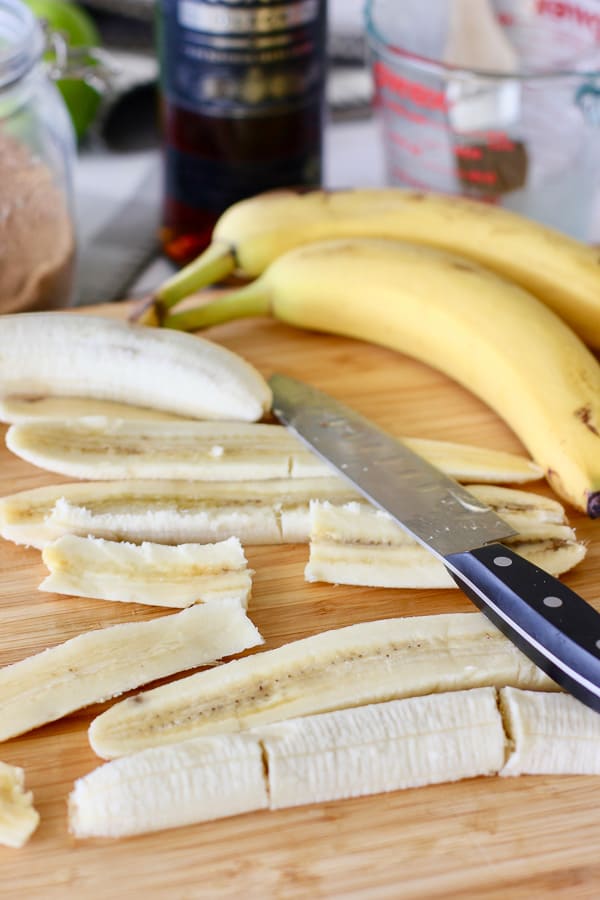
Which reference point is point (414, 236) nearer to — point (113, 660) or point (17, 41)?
point (17, 41)

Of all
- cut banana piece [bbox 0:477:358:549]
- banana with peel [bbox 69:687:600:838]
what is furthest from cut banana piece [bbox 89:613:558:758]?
cut banana piece [bbox 0:477:358:549]

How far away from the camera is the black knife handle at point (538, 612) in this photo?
38.6 inches

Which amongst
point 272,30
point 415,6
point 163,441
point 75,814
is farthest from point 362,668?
point 415,6

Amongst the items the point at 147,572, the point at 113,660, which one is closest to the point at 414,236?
the point at 147,572

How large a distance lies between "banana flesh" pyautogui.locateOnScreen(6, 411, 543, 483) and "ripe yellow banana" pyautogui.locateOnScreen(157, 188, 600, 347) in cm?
30

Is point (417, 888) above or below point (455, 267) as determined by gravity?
below

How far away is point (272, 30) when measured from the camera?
1670mm

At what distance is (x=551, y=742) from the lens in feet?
3.23

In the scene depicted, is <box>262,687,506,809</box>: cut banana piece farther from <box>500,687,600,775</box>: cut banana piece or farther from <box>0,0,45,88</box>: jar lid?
<box>0,0,45,88</box>: jar lid

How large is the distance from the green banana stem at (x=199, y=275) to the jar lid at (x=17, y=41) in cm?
36

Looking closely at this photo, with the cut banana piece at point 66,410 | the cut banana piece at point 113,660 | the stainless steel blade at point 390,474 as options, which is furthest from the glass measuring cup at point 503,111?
the cut banana piece at point 113,660

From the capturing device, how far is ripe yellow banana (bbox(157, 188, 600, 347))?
59.6 inches

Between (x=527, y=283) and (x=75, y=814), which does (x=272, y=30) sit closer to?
(x=527, y=283)

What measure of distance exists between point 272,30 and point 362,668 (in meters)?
1.09
